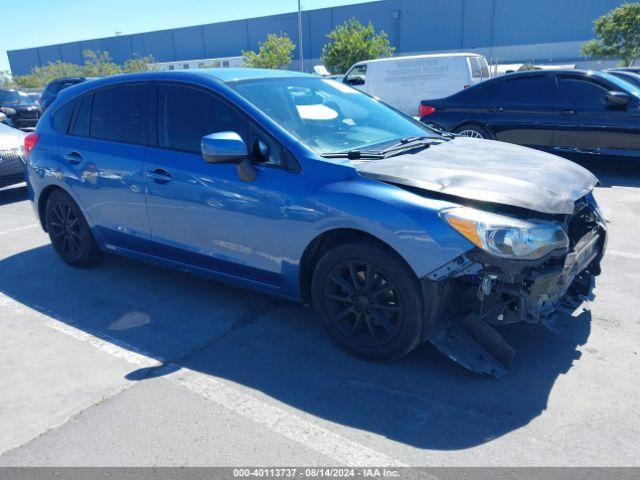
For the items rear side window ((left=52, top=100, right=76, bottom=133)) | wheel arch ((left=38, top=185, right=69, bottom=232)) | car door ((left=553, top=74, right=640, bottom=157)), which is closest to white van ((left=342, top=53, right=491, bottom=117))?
car door ((left=553, top=74, right=640, bottom=157))

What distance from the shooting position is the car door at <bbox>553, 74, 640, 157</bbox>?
774 centimetres

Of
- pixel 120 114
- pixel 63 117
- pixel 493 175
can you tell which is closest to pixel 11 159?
pixel 63 117

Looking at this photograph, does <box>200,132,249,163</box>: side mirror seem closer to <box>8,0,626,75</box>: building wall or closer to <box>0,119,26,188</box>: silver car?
<box>0,119,26,188</box>: silver car

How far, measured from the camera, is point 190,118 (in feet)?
13.3

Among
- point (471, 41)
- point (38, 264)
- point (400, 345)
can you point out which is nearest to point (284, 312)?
point (400, 345)

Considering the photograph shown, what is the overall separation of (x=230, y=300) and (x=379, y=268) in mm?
1667

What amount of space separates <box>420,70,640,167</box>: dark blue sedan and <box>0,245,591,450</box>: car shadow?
5.22 meters

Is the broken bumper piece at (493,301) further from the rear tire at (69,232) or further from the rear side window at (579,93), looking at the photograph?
the rear side window at (579,93)

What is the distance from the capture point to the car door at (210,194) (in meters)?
3.55

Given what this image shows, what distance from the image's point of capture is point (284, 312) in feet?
13.5

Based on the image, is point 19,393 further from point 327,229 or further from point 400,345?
point 400,345

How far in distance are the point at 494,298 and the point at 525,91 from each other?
6.68m

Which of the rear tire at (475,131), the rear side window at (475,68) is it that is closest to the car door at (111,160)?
the rear tire at (475,131)

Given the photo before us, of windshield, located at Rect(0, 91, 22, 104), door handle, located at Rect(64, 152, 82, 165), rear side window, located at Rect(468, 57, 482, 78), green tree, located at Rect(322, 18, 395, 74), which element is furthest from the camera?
green tree, located at Rect(322, 18, 395, 74)
